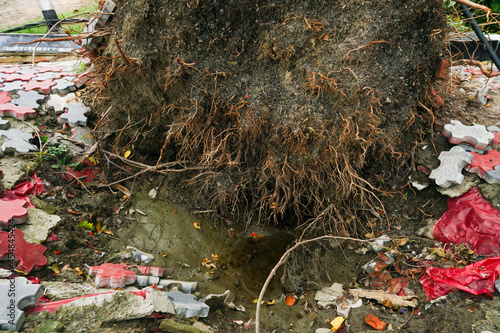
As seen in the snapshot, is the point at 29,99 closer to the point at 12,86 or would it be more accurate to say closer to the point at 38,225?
the point at 12,86

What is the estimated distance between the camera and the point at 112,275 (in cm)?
215

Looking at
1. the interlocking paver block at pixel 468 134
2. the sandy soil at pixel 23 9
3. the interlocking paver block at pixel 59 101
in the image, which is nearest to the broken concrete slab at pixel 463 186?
the interlocking paver block at pixel 468 134

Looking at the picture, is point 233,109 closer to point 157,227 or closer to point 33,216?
point 157,227

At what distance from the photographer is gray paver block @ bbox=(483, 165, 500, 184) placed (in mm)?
2387

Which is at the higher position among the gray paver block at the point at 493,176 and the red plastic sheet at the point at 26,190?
the red plastic sheet at the point at 26,190

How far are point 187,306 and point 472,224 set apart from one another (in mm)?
2158

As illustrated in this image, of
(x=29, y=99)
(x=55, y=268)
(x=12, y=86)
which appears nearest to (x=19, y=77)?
(x=12, y=86)

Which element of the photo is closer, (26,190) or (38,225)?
(38,225)

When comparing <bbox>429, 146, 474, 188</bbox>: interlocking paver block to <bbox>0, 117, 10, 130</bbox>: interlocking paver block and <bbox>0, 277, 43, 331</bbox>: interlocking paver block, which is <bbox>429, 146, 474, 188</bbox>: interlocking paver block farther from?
<bbox>0, 117, 10, 130</bbox>: interlocking paver block

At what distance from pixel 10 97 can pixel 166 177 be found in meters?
1.95

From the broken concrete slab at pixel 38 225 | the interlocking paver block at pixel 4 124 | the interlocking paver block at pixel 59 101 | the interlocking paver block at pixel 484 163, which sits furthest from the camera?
the interlocking paver block at pixel 59 101

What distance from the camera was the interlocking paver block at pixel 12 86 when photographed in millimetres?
3500

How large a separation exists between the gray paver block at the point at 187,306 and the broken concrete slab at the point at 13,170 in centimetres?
156

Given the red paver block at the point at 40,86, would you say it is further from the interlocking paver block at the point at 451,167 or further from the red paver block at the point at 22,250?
the interlocking paver block at the point at 451,167
